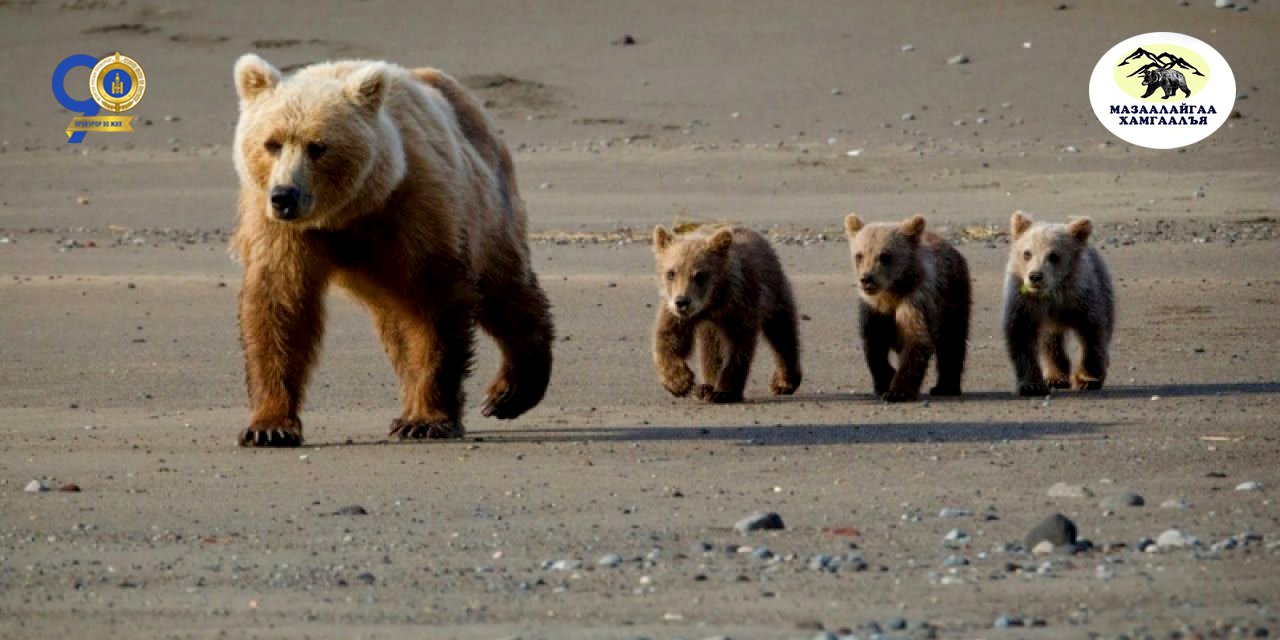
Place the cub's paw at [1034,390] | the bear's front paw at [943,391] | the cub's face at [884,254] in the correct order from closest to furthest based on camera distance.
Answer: the cub's paw at [1034,390] < the cub's face at [884,254] < the bear's front paw at [943,391]

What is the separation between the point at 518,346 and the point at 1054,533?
377cm

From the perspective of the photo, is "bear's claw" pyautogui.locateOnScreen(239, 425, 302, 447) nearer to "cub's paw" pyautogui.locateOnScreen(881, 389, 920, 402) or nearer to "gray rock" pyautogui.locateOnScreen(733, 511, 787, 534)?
"gray rock" pyautogui.locateOnScreen(733, 511, 787, 534)

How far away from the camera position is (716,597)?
5836 mm

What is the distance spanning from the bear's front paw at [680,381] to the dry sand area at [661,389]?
10.8 inches

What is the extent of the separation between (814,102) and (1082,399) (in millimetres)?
12583

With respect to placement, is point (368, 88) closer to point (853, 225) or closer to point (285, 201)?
point (285, 201)

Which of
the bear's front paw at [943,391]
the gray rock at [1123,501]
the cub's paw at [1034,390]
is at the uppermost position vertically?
the gray rock at [1123,501]

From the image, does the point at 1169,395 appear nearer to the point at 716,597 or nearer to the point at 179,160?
the point at 716,597

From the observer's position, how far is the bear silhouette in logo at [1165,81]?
20359 mm

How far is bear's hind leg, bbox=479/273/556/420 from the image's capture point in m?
9.69

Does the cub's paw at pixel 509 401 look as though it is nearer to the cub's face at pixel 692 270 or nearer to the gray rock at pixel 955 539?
the cub's face at pixel 692 270

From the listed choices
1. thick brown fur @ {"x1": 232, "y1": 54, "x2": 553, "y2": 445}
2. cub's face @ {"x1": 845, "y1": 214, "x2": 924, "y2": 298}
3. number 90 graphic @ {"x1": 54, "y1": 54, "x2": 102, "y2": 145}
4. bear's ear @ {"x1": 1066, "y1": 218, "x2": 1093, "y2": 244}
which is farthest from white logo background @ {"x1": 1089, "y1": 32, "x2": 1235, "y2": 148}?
thick brown fur @ {"x1": 232, "y1": 54, "x2": 553, "y2": 445}

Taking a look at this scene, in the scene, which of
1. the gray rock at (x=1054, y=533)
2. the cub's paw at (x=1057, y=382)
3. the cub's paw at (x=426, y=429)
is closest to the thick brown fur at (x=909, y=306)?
the cub's paw at (x=1057, y=382)

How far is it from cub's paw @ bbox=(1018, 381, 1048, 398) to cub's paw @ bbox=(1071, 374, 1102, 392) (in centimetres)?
27
